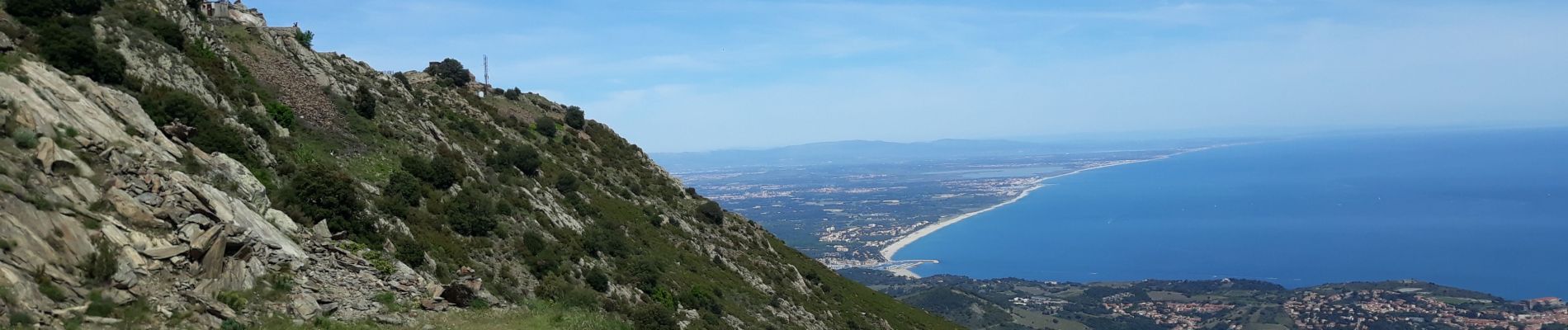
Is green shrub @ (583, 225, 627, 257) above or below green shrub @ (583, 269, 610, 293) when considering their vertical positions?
above

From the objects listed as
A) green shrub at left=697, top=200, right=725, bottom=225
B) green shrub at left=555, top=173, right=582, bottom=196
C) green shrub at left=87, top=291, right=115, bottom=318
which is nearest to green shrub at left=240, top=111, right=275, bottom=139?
green shrub at left=87, top=291, right=115, bottom=318

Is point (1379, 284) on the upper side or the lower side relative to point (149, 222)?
lower

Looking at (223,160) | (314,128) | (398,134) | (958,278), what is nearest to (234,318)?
(223,160)

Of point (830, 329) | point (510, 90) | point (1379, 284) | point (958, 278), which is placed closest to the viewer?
point (830, 329)

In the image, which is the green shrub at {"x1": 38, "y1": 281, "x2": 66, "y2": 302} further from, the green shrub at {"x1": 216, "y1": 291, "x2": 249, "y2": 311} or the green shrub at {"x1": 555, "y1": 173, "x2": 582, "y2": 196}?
the green shrub at {"x1": 555, "y1": 173, "x2": 582, "y2": 196}

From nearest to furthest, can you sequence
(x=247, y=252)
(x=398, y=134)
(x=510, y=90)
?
(x=247, y=252), (x=398, y=134), (x=510, y=90)

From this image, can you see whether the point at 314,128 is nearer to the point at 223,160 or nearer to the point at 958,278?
the point at 223,160
